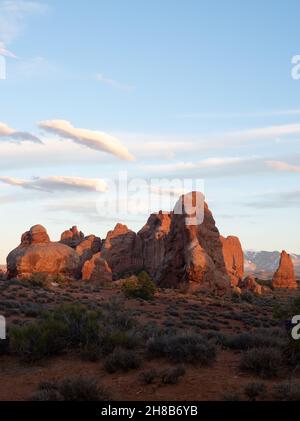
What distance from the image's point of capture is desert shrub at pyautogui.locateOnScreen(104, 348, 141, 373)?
35.0 feet

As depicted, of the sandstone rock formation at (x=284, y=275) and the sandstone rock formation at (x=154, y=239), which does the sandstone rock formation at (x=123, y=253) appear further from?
the sandstone rock formation at (x=284, y=275)

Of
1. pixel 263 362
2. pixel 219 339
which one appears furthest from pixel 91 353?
pixel 219 339

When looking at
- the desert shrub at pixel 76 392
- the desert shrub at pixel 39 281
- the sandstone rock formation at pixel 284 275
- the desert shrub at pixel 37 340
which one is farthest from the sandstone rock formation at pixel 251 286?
the desert shrub at pixel 76 392

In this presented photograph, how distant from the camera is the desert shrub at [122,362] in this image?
10656 mm

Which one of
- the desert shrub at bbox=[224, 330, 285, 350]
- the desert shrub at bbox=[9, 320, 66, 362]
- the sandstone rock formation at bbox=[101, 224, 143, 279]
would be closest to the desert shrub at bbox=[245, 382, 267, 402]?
the desert shrub at bbox=[224, 330, 285, 350]

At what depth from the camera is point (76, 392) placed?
857 centimetres

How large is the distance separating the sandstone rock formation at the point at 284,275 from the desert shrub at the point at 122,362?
68022mm

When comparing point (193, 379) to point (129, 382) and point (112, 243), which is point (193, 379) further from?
point (112, 243)

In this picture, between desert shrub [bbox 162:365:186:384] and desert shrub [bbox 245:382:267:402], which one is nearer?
desert shrub [bbox 245:382:267:402]

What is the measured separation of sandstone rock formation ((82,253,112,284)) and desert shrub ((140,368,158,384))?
1819 inches

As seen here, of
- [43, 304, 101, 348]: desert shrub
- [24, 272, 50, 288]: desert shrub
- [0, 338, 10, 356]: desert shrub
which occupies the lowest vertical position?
[24, 272, 50, 288]: desert shrub

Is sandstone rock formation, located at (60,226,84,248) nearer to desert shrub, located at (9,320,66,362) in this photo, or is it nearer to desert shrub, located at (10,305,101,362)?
desert shrub, located at (10,305,101,362)

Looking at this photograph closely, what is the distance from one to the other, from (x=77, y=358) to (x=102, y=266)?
47.0m

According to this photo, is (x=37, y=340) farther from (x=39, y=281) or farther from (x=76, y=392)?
(x=39, y=281)
